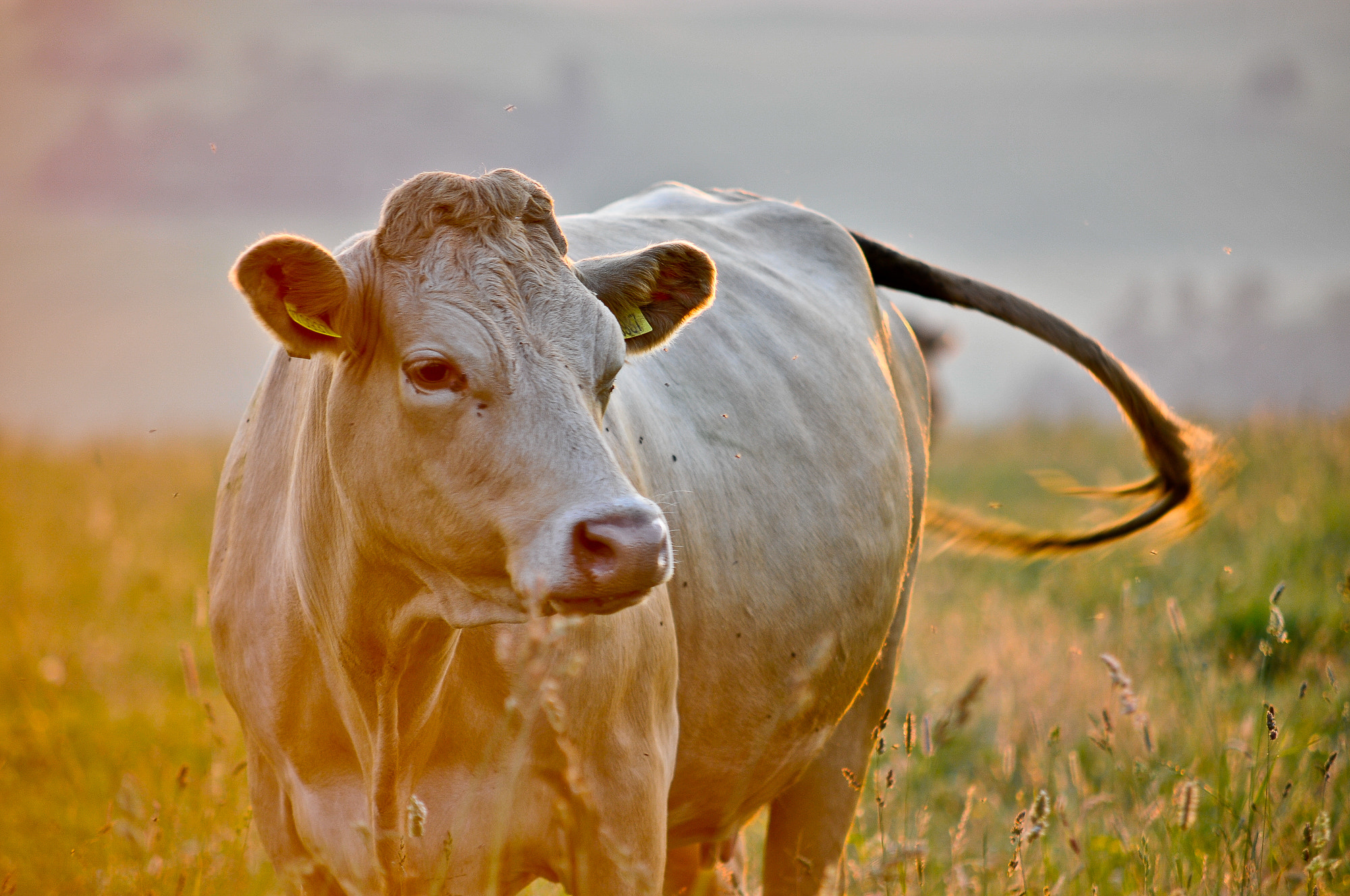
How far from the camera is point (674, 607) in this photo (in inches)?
113

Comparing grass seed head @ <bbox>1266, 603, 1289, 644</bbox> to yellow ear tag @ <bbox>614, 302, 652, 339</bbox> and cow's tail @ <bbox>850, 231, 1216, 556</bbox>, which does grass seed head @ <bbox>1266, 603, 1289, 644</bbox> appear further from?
yellow ear tag @ <bbox>614, 302, 652, 339</bbox>

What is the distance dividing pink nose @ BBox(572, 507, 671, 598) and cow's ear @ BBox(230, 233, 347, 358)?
67 centimetres

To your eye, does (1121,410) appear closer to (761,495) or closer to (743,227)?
(743,227)

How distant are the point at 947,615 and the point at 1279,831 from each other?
3.67 meters

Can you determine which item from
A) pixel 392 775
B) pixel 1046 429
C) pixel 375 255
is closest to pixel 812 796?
pixel 392 775

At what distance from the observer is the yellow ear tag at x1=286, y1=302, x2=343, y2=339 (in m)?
2.14

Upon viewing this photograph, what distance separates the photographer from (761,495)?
10.5ft

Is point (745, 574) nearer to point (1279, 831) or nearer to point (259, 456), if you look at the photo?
point (259, 456)

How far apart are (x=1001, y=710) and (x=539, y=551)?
422cm

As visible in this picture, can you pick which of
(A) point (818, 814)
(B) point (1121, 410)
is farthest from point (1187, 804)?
(B) point (1121, 410)

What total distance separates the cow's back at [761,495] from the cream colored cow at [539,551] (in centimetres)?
1

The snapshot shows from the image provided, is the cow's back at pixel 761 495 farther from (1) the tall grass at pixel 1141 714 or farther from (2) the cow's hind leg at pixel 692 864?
(2) the cow's hind leg at pixel 692 864

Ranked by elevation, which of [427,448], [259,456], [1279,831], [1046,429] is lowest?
[1046,429]

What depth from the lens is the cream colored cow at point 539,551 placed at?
2072 mm
